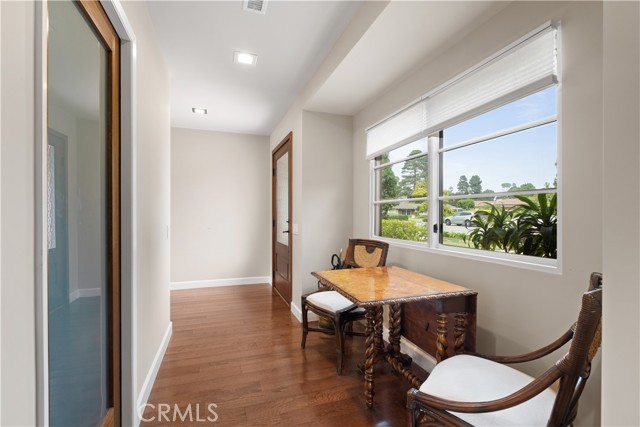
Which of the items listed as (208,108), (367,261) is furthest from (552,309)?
(208,108)

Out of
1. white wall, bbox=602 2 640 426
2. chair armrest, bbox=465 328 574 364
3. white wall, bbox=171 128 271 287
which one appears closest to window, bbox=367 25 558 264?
chair armrest, bbox=465 328 574 364

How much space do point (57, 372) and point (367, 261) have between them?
221 centimetres

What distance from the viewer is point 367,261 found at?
272cm

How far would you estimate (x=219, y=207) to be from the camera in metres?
4.95

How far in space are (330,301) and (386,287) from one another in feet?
2.44

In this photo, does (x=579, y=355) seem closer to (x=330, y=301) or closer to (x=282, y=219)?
(x=330, y=301)

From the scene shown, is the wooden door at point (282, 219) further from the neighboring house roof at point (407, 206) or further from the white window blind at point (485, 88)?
the white window blind at point (485, 88)

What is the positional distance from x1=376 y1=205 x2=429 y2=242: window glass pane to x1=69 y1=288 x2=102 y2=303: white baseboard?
2252 mm

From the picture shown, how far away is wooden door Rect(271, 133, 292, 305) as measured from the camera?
396 centimetres

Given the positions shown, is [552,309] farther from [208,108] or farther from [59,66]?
[208,108]

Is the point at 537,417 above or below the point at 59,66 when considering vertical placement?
below

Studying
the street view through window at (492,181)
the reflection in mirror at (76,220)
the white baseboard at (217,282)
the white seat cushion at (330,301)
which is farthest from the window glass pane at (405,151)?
the white baseboard at (217,282)

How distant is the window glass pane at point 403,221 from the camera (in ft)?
8.25

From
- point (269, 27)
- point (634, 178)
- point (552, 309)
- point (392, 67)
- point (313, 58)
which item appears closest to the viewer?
point (634, 178)
